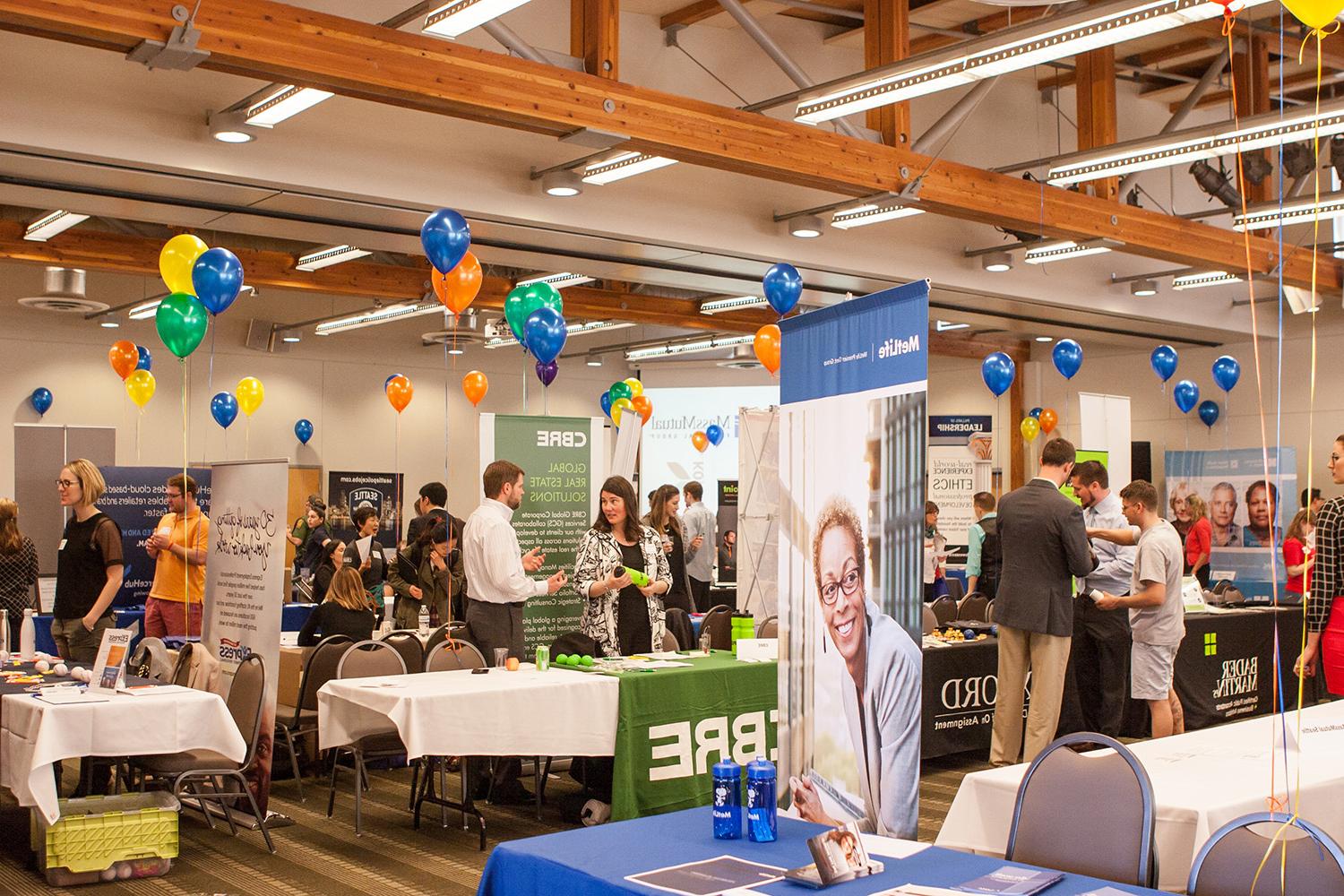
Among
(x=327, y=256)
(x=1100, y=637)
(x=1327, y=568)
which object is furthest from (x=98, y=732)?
(x=327, y=256)

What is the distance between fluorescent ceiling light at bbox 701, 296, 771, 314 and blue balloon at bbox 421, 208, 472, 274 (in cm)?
531

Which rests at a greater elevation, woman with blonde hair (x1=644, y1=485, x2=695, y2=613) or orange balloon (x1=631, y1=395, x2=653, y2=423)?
orange balloon (x1=631, y1=395, x2=653, y2=423)

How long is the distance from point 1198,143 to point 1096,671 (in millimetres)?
3052

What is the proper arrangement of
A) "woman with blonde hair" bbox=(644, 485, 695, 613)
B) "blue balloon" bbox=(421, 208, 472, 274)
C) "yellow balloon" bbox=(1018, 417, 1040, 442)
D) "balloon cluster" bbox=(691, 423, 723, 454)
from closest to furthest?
1. "blue balloon" bbox=(421, 208, 472, 274)
2. "woman with blonde hair" bbox=(644, 485, 695, 613)
3. "yellow balloon" bbox=(1018, 417, 1040, 442)
4. "balloon cluster" bbox=(691, 423, 723, 454)

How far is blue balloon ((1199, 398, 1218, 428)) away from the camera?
533 inches

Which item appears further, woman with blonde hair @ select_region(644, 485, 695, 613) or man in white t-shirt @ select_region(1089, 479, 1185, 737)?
woman with blonde hair @ select_region(644, 485, 695, 613)

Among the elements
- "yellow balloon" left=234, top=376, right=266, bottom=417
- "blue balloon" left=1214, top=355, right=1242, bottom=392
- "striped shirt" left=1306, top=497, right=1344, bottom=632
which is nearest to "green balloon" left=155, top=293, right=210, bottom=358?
"striped shirt" left=1306, top=497, right=1344, bottom=632

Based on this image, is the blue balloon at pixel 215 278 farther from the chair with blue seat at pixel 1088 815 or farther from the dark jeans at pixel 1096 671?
the dark jeans at pixel 1096 671

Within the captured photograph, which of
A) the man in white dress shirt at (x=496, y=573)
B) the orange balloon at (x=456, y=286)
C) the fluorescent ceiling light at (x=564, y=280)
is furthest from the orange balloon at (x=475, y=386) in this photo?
the man in white dress shirt at (x=496, y=573)

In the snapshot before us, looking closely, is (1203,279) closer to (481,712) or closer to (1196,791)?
(481,712)

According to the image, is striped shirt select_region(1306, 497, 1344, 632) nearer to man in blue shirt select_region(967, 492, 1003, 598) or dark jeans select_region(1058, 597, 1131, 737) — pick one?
dark jeans select_region(1058, 597, 1131, 737)

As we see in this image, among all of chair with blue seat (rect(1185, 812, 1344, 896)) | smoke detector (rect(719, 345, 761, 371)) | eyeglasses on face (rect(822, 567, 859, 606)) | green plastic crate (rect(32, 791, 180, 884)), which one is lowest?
green plastic crate (rect(32, 791, 180, 884))

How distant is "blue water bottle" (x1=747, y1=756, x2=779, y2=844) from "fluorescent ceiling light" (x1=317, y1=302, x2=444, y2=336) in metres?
9.66

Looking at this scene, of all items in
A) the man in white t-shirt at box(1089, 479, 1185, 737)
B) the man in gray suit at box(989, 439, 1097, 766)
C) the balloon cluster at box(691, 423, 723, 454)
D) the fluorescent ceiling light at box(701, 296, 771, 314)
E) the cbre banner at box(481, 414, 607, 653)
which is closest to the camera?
the man in gray suit at box(989, 439, 1097, 766)
